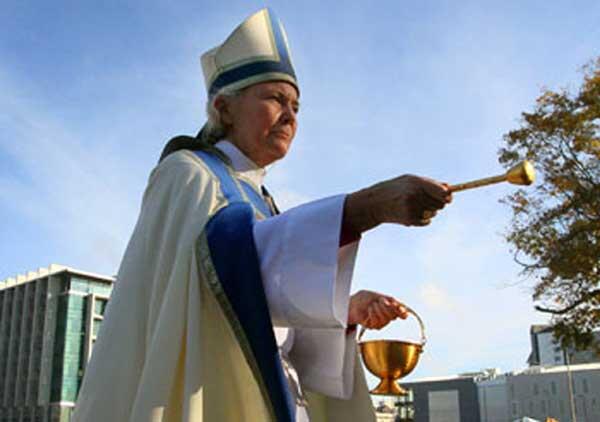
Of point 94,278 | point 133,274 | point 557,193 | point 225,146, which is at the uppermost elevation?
point 94,278

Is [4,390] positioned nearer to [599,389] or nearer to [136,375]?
[599,389]

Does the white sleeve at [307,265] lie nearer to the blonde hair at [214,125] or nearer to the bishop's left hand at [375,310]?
the bishop's left hand at [375,310]

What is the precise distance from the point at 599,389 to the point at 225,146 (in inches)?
3322

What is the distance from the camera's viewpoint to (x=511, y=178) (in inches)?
81.7

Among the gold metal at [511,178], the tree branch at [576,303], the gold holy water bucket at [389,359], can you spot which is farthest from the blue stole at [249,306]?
the tree branch at [576,303]

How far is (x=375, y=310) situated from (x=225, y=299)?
0.88 meters

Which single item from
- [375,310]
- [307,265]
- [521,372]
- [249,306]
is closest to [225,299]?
[249,306]

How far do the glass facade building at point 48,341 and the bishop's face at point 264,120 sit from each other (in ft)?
232

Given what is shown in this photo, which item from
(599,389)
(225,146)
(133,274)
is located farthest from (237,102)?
(599,389)

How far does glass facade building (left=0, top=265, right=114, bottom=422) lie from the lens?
72.9m

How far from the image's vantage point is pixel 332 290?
82.2 inches

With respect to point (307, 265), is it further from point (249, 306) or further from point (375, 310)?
point (375, 310)

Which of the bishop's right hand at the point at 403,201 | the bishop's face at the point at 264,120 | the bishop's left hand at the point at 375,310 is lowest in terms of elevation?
the bishop's left hand at the point at 375,310

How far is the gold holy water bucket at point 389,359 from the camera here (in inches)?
130
